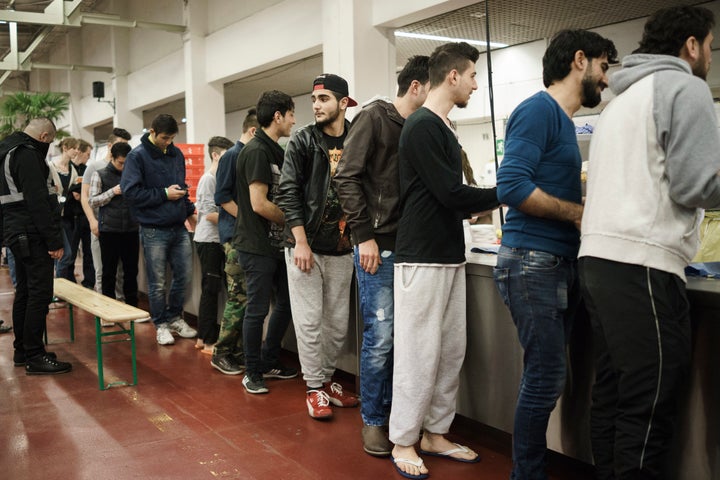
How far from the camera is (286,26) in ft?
21.7

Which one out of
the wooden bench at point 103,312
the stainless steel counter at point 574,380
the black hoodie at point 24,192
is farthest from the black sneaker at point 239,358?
the stainless steel counter at point 574,380

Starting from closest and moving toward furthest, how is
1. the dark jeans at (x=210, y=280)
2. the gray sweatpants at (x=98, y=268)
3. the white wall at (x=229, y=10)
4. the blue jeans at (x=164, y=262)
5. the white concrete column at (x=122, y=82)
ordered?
the dark jeans at (x=210, y=280) < the blue jeans at (x=164, y=262) < the gray sweatpants at (x=98, y=268) < the white wall at (x=229, y=10) < the white concrete column at (x=122, y=82)

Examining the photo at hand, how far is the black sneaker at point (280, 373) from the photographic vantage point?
12.1 feet

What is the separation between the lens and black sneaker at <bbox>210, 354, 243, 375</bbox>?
12.6ft

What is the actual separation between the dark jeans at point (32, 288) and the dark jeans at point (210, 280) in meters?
0.90

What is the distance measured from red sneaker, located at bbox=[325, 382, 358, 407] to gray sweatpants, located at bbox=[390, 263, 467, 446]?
0.77 meters

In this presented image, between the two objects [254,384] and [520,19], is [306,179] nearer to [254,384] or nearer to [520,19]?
[254,384]

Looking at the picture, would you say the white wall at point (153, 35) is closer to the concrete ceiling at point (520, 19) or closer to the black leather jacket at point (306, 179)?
the concrete ceiling at point (520, 19)

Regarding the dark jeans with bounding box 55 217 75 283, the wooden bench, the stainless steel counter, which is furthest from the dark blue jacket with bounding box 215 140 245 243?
the dark jeans with bounding box 55 217 75 283

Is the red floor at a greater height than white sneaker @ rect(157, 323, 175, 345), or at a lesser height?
lesser

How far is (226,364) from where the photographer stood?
3.88m

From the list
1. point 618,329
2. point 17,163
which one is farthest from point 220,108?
point 618,329

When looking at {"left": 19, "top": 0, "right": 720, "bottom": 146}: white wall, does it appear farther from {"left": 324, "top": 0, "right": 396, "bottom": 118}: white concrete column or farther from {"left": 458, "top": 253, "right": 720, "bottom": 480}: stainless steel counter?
{"left": 458, "top": 253, "right": 720, "bottom": 480}: stainless steel counter

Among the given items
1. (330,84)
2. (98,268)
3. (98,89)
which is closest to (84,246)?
(98,268)
